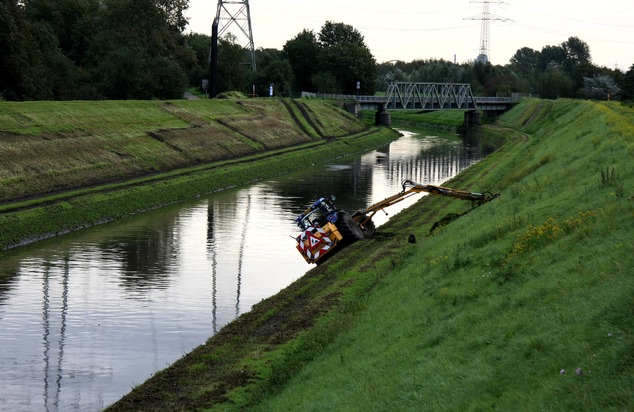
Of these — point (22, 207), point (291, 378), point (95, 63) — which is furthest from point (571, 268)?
point (95, 63)

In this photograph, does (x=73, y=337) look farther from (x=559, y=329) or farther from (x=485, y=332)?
(x=559, y=329)

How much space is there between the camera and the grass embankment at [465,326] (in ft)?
57.7

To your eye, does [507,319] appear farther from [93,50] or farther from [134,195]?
[93,50]

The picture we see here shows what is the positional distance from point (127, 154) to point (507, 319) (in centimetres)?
6318

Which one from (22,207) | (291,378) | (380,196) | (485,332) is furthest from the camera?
(380,196)

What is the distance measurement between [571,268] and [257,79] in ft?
448

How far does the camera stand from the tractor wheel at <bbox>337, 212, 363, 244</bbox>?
1762 inches

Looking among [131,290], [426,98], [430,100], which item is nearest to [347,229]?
[131,290]

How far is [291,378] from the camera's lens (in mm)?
24750

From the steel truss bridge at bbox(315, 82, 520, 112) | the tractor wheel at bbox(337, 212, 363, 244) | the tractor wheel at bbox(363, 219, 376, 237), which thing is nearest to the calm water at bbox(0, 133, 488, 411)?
the tractor wheel at bbox(337, 212, 363, 244)

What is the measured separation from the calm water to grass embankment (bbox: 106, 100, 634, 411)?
2788mm

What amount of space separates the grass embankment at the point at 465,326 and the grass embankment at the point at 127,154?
24.9 meters

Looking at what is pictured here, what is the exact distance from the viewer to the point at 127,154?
80188mm

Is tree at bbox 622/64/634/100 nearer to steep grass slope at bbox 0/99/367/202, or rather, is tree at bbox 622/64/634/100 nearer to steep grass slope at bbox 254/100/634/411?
steep grass slope at bbox 0/99/367/202
